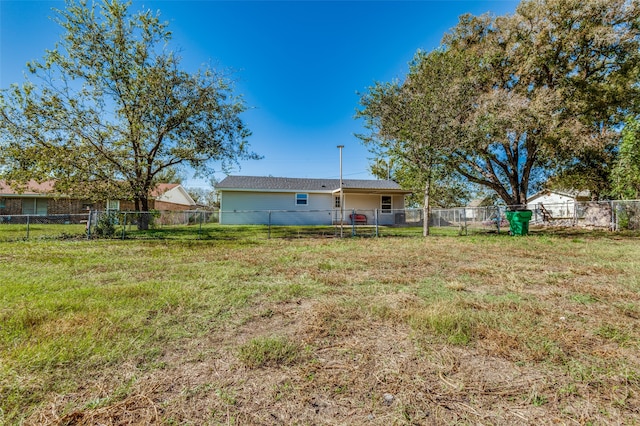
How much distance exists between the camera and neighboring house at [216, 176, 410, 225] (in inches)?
764

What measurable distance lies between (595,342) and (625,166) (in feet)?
49.5

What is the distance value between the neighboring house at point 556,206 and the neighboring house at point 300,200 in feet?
29.9

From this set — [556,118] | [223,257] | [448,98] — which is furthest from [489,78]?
[223,257]

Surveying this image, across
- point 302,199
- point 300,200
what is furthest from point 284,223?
point 302,199

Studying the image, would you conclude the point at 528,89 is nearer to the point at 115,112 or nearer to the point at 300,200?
the point at 300,200

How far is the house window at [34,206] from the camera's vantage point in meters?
21.1

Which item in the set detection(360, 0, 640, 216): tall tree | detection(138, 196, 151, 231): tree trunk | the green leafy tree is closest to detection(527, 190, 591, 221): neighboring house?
the green leafy tree

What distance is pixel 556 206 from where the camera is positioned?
2236 centimetres

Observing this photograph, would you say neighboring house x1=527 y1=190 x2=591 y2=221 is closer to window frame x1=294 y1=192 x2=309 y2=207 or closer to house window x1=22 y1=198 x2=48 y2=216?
window frame x1=294 y1=192 x2=309 y2=207

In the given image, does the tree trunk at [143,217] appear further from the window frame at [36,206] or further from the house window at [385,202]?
the house window at [385,202]

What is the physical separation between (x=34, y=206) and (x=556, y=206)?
41.3m

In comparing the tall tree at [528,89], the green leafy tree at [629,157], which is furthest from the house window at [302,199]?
the green leafy tree at [629,157]

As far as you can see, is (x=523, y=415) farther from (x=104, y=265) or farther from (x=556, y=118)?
(x=556, y=118)

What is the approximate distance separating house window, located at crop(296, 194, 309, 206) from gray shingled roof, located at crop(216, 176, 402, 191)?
0.51 meters
